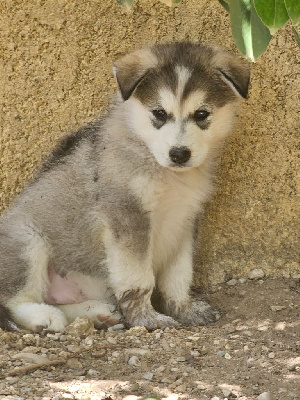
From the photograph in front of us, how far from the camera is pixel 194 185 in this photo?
15.6 feet

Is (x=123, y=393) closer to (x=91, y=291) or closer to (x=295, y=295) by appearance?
(x=91, y=291)

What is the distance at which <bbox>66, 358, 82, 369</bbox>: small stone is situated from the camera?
387 centimetres

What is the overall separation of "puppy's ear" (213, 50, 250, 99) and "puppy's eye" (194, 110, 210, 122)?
24 cm

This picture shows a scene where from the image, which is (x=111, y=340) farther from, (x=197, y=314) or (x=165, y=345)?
(x=197, y=314)

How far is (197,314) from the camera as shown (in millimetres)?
4922

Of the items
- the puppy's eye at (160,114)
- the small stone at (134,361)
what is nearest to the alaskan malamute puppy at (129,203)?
the puppy's eye at (160,114)

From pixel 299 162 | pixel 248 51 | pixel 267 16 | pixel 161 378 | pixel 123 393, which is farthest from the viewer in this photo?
pixel 299 162

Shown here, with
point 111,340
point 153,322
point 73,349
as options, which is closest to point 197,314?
point 153,322

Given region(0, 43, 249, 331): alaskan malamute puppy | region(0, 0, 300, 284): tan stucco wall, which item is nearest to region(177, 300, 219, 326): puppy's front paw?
region(0, 43, 249, 331): alaskan malamute puppy

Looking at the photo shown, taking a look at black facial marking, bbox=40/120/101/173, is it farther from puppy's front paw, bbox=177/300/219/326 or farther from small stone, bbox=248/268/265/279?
small stone, bbox=248/268/265/279

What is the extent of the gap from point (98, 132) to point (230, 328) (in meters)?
1.65

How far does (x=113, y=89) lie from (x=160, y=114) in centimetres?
95

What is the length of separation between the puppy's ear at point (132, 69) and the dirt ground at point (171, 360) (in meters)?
1.60

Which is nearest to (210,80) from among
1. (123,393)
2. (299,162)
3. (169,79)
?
(169,79)
